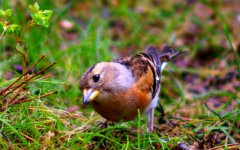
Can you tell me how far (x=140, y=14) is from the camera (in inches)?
331

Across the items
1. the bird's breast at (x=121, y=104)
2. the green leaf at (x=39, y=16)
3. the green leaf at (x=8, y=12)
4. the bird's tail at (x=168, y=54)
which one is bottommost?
the bird's breast at (x=121, y=104)

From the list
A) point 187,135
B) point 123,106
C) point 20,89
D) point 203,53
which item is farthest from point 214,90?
point 20,89

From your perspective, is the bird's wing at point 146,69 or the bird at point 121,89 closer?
the bird at point 121,89

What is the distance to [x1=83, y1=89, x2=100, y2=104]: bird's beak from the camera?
13.1ft

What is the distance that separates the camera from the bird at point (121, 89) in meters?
4.10

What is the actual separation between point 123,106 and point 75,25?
142 inches

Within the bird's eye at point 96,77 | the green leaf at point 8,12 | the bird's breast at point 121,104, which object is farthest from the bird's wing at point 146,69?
the green leaf at point 8,12

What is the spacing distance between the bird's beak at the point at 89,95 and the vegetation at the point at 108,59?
25 cm

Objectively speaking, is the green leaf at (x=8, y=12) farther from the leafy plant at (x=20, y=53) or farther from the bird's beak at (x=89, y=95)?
the bird's beak at (x=89, y=95)

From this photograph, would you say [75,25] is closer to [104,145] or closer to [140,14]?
[140,14]

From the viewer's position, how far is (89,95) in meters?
4.02

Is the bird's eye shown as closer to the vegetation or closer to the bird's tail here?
the vegetation

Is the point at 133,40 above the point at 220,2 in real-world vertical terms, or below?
below

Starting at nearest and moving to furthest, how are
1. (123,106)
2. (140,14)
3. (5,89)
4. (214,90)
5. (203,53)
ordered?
(5,89), (123,106), (214,90), (203,53), (140,14)
